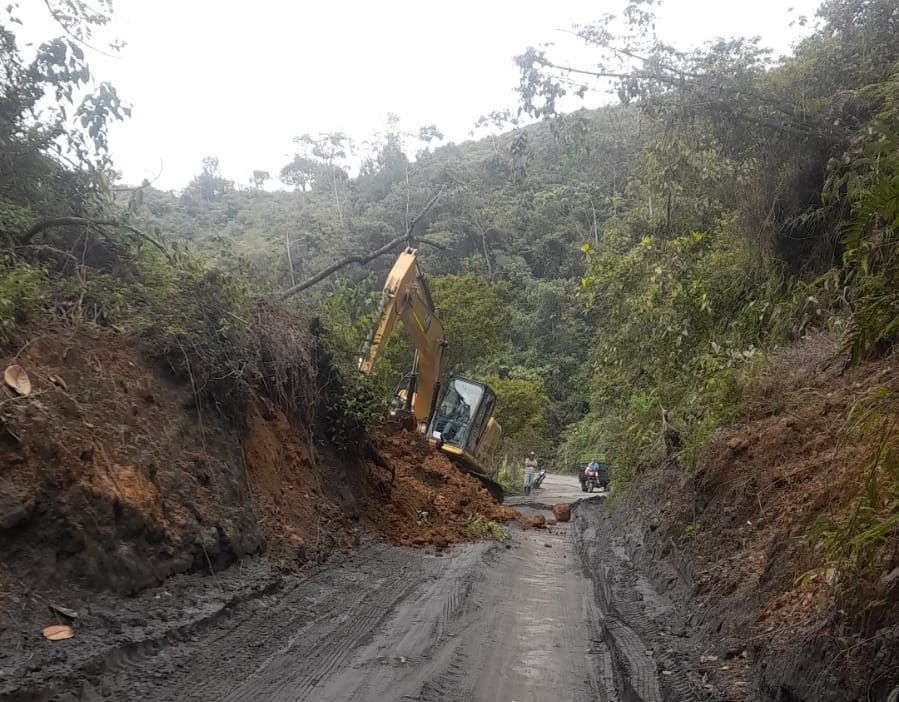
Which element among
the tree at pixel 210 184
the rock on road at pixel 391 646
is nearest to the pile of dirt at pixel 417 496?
the rock on road at pixel 391 646

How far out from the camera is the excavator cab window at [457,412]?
19547mm

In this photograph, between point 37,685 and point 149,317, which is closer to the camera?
point 37,685

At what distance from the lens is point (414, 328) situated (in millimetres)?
15641

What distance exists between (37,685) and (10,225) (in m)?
5.21

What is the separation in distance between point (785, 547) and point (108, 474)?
17.0 feet

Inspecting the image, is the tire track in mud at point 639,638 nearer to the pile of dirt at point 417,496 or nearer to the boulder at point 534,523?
the pile of dirt at point 417,496

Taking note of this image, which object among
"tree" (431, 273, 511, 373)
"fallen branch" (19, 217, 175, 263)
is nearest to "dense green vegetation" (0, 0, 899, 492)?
"fallen branch" (19, 217, 175, 263)

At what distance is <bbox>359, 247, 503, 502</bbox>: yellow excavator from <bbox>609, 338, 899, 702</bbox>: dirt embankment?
5.83m

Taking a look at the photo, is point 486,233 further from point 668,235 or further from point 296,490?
point 296,490

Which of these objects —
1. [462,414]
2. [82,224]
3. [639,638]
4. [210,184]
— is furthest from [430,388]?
[210,184]

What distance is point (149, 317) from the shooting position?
8.12 metres

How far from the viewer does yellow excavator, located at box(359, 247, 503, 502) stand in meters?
14.0

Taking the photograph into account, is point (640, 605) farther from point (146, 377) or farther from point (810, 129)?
point (810, 129)

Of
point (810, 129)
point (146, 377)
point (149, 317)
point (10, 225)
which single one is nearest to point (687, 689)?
point (146, 377)
